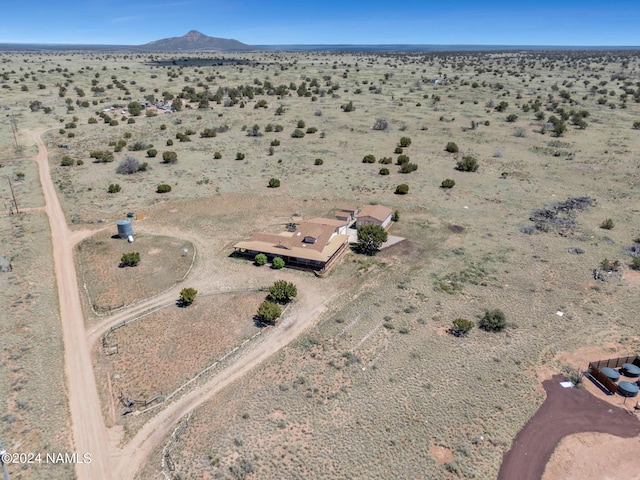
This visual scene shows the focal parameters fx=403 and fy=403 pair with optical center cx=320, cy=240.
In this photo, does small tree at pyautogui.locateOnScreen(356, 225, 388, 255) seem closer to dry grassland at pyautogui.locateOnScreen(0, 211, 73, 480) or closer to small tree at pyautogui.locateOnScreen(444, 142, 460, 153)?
dry grassland at pyautogui.locateOnScreen(0, 211, 73, 480)

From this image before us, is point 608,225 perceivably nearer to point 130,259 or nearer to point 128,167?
point 130,259

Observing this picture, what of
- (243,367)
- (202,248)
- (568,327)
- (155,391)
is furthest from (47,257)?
(568,327)

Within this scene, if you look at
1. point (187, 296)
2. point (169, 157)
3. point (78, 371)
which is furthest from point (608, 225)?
point (169, 157)

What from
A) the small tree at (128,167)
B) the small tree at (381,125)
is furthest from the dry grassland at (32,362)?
the small tree at (381,125)

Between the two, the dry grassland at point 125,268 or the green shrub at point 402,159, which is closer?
the dry grassland at point 125,268

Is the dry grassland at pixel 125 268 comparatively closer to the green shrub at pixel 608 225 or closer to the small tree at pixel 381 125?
the green shrub at pixel 608 225
